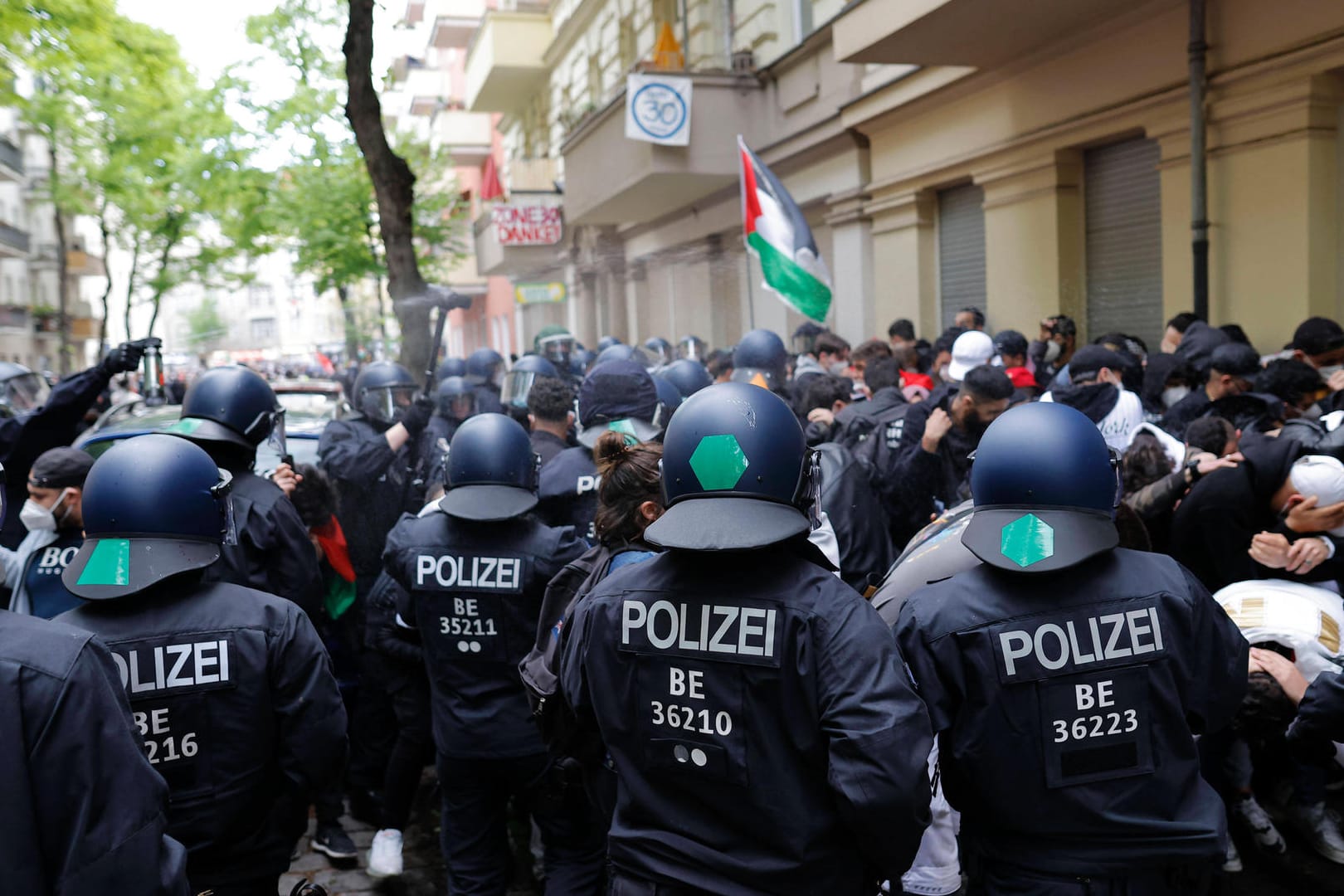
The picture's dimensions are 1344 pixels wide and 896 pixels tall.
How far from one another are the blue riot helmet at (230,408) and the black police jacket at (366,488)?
156 centimetres

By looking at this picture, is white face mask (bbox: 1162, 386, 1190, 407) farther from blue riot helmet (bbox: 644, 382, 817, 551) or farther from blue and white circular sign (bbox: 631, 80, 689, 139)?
blue and white circular sign (bbox: 631, 80, 689, 139)

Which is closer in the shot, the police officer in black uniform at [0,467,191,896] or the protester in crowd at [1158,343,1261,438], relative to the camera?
the police officer in black uniform at [0,467,191,896]

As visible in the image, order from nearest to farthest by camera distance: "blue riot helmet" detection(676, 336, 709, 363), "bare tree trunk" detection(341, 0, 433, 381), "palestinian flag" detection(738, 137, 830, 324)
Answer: "palestinian flag" detection(738, 137, 830, 324)
"bare tree trunk" detection(341, 0, 433, 381)
"blue riot helmet" detection(676, 336, 709, 363)

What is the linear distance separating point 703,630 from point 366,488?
4.20 m

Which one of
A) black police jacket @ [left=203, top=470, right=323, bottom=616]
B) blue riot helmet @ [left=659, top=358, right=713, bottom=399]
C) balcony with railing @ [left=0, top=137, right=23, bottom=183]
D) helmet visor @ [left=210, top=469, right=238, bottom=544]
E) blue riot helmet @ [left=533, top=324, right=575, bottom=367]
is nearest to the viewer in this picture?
helmet visor @ [left=210, top=469, right=238, bottom=544]

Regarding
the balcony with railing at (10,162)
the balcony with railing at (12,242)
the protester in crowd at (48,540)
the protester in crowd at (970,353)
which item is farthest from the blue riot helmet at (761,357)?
the balcony with railing at (12,242)

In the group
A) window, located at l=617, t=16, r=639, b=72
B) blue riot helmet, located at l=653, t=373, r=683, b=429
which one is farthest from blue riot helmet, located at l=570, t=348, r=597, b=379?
window, located at l=617, t=16, r=639, b=72

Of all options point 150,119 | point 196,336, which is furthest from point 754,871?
point 196,336

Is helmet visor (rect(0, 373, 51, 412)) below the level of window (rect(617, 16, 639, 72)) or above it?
below

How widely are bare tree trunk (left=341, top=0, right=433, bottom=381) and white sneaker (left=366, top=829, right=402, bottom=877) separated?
19.8 ft

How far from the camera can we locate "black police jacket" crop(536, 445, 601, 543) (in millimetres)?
4633

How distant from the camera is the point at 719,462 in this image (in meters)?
2.37

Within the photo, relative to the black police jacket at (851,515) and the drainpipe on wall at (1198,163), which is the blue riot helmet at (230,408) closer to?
the black police jacket at (851,515)

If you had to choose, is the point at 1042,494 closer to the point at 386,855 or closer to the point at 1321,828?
the point at 1321,828
